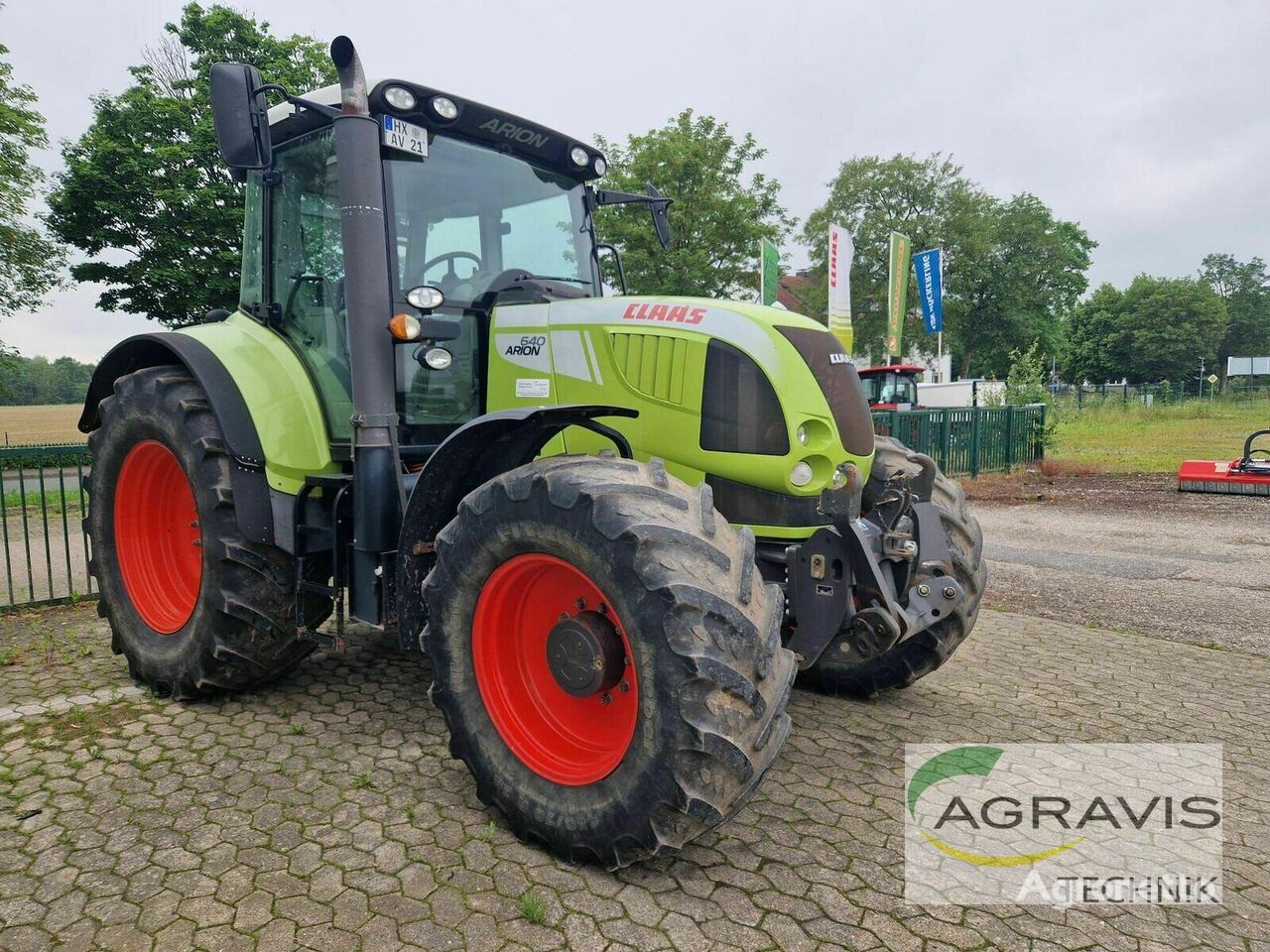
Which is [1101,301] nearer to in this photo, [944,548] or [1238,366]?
[1238,366]

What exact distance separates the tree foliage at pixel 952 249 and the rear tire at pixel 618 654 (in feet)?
145

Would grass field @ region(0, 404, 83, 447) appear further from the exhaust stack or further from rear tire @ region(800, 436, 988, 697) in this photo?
rear tire @ region(800, 436, 988, 697)

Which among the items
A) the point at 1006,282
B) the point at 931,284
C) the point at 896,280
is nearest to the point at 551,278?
the point at 896,280

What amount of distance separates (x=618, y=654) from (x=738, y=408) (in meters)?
1.04

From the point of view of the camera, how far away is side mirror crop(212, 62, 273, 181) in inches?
124

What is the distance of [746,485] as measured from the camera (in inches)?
123

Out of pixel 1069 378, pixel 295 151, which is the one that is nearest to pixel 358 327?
pixel 295 151

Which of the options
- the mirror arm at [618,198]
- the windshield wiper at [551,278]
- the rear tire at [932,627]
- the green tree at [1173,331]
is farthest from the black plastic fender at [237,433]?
the green tree at [1173,331]

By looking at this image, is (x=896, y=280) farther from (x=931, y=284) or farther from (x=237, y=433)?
(x=237, y=433)

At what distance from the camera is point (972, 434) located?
14.8m

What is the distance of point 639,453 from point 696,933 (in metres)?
1.71

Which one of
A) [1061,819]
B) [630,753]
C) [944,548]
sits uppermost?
[944,548]

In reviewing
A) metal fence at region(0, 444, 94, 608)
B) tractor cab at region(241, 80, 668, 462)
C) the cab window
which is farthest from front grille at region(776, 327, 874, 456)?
metal fence at region(0, 444, 94, 608)

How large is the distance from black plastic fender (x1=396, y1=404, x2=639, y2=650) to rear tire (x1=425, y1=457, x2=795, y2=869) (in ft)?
0.93
